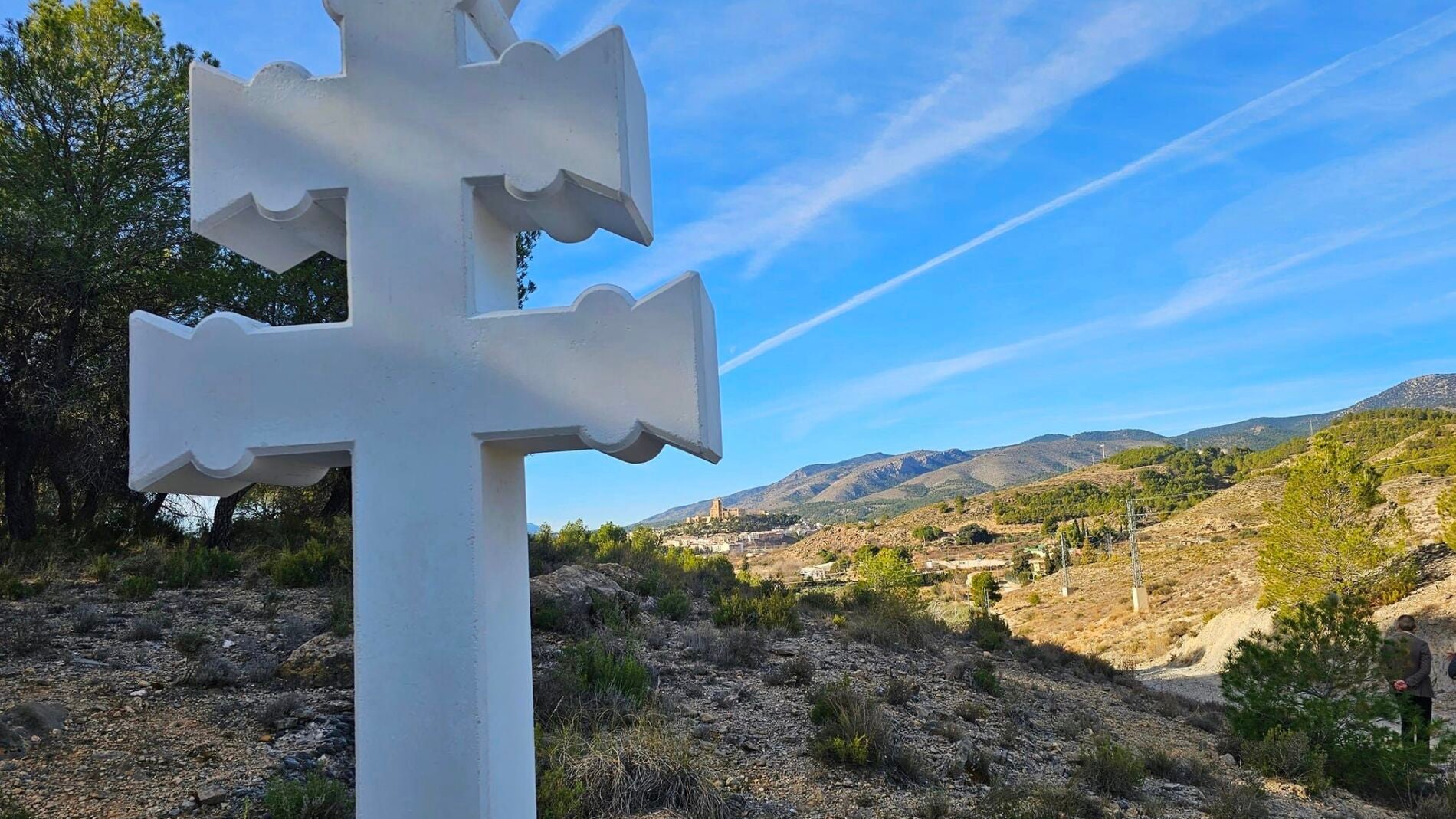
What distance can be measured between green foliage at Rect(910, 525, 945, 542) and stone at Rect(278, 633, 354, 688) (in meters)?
61.1

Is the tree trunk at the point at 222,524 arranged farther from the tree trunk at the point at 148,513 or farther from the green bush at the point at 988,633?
the green bush at the point at 988,633

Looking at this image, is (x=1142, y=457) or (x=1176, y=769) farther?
(x=1142, y=457)

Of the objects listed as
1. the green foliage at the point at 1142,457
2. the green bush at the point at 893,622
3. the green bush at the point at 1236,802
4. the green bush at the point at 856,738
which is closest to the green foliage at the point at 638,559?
the green bush at the point at 893,622

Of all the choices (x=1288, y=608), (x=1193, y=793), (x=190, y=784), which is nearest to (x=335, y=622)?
(x=190, y=784)

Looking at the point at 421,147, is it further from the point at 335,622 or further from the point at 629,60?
the point at 335,622

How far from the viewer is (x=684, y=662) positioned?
8742 mm

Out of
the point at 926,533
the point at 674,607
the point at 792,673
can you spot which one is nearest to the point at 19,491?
the point at 674,607

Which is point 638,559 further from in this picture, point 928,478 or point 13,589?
point 928,478

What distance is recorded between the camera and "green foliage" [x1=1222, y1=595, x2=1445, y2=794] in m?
8.42

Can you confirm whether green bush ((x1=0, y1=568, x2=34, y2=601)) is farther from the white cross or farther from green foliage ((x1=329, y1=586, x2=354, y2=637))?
the white cross

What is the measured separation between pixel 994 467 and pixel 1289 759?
147591 millimetres

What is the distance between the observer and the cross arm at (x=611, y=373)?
1.81 metres

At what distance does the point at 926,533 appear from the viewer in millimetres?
66875

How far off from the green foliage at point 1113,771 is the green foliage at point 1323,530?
847 inches
